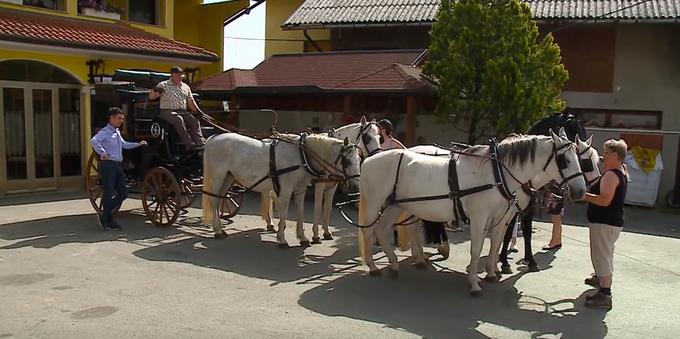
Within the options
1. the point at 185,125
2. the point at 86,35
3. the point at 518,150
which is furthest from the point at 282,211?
the point at 86,35

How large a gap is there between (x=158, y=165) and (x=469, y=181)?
561 centimetres

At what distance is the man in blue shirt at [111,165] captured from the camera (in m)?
8.80

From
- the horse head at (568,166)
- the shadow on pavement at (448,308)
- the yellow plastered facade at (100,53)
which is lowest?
the shadow on pavement at (448,308)

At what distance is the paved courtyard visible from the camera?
5.14 metres

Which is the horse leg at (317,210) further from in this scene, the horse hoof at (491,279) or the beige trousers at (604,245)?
the beige trousers at (604,245)

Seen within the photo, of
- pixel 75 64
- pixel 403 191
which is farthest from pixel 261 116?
pixel 403 191

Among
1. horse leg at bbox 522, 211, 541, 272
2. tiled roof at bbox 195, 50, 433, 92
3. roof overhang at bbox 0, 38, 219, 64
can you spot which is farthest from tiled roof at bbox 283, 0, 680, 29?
horse leg at bbox 522, 211, 541, 272

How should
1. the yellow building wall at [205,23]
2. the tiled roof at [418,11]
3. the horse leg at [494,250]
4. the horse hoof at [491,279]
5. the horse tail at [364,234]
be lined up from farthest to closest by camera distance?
the yellow building wall at [205,23]
the tiled roof at [418,11]
the horse tail at [364,234]
the horse hoof at [491,279]
the horse leg at [494,250]

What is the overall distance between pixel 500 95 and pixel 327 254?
492 centimetres

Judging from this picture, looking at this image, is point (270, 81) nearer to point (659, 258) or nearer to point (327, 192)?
point (327, 192)

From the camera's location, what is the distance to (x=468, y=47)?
1114 centimetres

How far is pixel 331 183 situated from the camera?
28.2 ft

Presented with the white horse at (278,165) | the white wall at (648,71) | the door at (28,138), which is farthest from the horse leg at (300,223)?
the white wall at (648,71)

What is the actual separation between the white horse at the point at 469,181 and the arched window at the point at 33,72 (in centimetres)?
907
